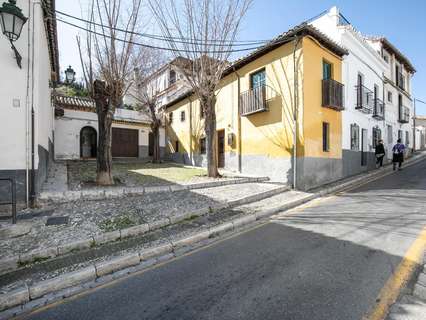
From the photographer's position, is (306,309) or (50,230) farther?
(50,230)

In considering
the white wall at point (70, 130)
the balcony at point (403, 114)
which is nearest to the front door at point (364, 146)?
the balcony at point (403, 114)

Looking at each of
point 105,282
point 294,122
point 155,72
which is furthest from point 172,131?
point 105,282

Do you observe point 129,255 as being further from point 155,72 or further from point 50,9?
point 155,72

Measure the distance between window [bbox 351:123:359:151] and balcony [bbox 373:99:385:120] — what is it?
8.50 ft

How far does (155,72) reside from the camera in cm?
1738

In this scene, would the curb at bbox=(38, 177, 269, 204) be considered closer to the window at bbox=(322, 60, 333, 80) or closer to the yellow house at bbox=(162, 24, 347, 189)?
the yellow house at bbox=(162, 24, 347, 189)

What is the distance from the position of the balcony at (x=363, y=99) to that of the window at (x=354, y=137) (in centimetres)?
99

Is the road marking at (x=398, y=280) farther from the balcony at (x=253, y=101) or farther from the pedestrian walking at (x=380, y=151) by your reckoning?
the pedestrian walking at (x=380, y=151)

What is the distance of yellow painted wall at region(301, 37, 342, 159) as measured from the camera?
403 inches

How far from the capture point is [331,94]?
36.4ft

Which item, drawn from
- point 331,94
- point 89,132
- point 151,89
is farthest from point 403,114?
point 89,132

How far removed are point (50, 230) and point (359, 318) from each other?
16.7ft

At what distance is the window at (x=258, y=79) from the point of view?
12.0 m

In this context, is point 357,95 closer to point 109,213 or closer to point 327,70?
point 327,70
